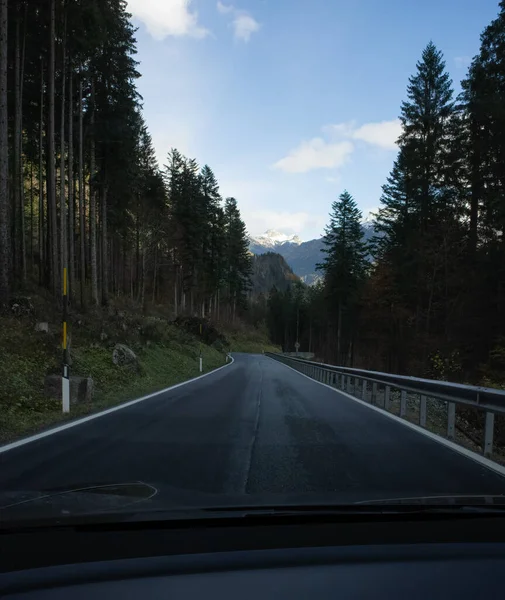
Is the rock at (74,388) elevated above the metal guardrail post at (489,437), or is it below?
below

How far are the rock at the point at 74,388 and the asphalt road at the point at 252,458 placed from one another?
241 centimetres

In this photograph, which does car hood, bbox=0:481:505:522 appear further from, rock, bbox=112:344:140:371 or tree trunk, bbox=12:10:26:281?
tree trunk, bbox=12:10:26:281

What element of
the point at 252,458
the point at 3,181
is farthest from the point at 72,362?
the point at 252,458

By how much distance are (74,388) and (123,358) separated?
657 centimetres

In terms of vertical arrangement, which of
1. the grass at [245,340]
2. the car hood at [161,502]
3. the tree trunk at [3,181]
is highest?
the tree trunk at [3,181]

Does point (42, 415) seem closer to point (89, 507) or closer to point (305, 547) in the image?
point (89, 507)

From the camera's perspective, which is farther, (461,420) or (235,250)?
(235,250)

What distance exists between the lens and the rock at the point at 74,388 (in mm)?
12280

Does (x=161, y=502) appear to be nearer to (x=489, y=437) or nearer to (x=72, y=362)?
(x=489, y=437)

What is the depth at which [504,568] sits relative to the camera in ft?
7.76

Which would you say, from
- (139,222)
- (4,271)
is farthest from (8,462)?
(139,222)

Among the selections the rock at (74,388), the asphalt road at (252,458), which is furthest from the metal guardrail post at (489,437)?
the rock at (74,388)

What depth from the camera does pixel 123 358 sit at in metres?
19.3

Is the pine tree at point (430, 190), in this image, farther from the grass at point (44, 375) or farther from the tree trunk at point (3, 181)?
the tree trunk at point (3, 181)
